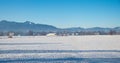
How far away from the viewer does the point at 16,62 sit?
1334 cm

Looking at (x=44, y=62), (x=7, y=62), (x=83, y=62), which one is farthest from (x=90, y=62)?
(x=7, y=62)

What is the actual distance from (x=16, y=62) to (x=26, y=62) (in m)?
0.53

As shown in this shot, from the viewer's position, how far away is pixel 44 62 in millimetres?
13430

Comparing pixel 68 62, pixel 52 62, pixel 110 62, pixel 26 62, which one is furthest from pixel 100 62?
pixel 26 62

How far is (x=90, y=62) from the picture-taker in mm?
13422

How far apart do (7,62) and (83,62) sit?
3.92 meters

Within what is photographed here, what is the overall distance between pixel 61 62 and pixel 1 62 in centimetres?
308

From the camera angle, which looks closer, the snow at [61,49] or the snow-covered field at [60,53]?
the snow-covered field at [60,53]

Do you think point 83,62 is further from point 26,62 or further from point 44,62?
point 26,62

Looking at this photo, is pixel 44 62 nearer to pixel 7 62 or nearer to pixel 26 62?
pixel 26 62

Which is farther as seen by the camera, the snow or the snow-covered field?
the snow

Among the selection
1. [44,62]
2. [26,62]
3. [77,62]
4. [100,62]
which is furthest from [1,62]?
[100,62]

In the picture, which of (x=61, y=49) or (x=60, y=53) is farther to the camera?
(x=61, y=49)

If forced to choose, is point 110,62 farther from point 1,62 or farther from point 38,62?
point 1,62
